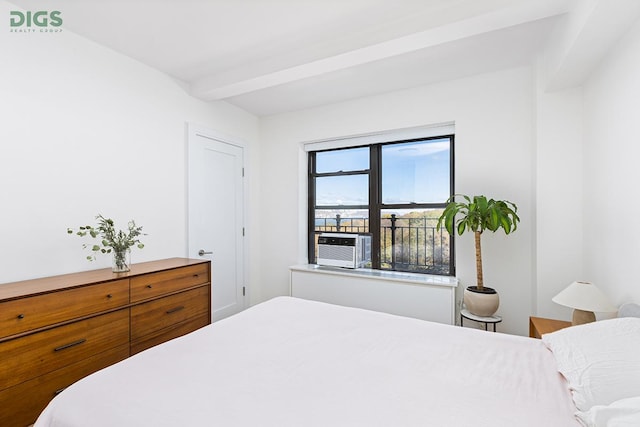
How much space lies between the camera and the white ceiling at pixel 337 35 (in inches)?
Answer: 70.6

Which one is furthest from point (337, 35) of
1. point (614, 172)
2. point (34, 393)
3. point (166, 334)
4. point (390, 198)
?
point (34, 393)

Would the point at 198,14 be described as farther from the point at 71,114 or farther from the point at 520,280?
the point at 520,280

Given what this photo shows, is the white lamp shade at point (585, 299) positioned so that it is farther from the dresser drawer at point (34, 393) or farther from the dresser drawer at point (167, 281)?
the dresser drawer at point (34, 393)

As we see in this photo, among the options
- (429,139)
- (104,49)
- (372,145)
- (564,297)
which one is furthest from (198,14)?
(564,297)

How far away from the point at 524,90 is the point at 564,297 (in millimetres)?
1878

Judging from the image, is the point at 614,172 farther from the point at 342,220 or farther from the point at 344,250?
the point at 342,220

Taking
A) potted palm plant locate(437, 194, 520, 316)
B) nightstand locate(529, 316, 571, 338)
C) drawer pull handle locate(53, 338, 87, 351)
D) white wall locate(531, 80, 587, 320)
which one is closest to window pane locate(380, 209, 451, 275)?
potted palm plant locate(437, 194, 520, 316)

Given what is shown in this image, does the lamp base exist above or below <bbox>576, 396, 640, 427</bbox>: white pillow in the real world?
below

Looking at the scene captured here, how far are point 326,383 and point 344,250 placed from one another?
2.36 m

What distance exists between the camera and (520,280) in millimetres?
2752

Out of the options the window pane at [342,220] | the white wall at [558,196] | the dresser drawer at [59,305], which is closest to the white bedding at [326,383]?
the dresser drawer at [59,305]

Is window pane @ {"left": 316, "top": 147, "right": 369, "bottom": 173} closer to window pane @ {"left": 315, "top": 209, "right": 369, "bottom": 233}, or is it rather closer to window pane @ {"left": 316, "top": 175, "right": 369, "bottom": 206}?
window pane @ {"left": 316, "top": 175, "right": 369, "bottom": 206}

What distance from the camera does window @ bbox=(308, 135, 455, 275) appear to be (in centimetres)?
326

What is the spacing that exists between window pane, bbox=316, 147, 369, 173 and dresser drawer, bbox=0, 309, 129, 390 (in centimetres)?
268
